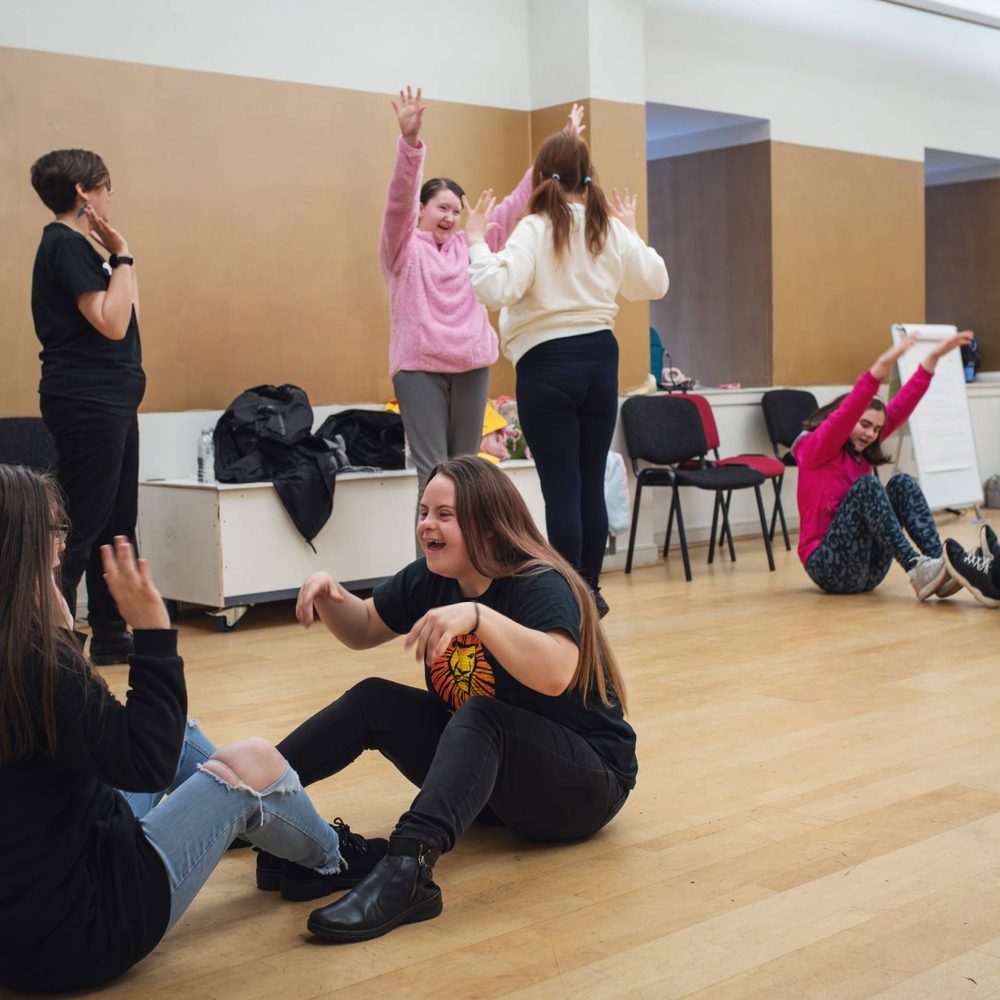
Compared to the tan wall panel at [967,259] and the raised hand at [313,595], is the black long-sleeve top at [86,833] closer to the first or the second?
the raised hand at [313,595]

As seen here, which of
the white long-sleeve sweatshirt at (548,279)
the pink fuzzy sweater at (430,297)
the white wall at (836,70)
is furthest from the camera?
the white wall at (836,70)

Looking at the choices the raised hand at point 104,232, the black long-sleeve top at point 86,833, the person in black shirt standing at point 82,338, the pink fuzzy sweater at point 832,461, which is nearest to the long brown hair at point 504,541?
the black long-sleeve top at point 86,833

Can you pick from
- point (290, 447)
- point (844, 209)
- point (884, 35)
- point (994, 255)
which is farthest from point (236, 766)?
point (994, 255)

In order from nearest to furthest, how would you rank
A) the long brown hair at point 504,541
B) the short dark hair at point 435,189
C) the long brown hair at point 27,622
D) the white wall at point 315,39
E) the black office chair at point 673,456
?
the long brown hair at point 27,622, the long brown hair at point 504,541, the short dark hair at point 435,189, the white wall at point 315,39, the black office chair at point 673,456

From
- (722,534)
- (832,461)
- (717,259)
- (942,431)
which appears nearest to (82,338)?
(832,461)

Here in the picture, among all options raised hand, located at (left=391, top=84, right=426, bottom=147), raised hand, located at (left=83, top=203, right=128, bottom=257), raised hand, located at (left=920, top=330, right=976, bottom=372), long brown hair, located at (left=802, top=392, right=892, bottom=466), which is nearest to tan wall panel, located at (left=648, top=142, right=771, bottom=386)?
long brown hair, located at (left=802, top=392, right=892, bottom=466)

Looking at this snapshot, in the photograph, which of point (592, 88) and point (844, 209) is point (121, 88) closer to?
point (592, 88)

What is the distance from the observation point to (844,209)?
752 cm

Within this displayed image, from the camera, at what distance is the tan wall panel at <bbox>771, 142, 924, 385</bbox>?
723 cm

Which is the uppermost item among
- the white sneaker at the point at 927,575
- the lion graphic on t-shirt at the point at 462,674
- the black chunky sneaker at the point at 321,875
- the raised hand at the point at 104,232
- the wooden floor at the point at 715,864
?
the raised hand at the point at 104,232

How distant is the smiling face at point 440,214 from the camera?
15.5ft

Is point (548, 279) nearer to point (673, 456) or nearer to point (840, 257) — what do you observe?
point (673, 456)

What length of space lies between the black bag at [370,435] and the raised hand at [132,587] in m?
3.50

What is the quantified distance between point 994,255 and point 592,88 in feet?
13.6
